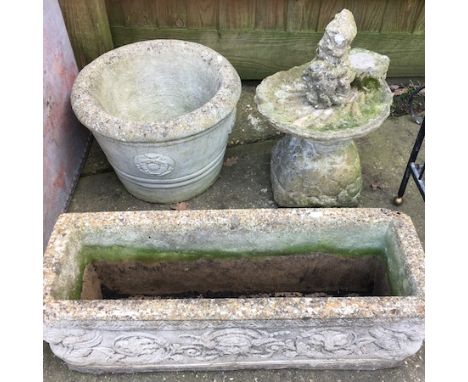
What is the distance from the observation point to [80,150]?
3027mm

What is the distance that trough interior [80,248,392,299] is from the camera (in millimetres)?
2197

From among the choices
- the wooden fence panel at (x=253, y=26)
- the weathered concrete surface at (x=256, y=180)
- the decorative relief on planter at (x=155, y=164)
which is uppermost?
the wooden fence panel at (x=253, y=26)

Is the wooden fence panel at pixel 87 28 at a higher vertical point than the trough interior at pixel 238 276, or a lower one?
higher

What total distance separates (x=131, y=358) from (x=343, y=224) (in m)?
1.13

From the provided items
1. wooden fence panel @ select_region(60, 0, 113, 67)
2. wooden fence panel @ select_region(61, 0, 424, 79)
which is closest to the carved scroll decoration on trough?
wooden fence panel @ select_region(61, 0, 424, 79)

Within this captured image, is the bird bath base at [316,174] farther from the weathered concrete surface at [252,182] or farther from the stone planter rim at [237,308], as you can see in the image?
the stone planter rim at [237,308]

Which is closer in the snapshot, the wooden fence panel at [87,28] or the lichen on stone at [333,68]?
the lichen on stone at [333,68]

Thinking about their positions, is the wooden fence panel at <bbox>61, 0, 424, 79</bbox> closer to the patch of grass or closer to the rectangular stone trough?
the patch of grass

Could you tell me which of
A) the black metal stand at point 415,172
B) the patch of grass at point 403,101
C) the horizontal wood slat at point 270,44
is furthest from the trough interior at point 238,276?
the horizontal wood slat at point 270,44

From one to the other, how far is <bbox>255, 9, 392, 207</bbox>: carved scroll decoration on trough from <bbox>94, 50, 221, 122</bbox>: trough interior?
1.45ft

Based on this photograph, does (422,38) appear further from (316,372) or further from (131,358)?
(131,358)

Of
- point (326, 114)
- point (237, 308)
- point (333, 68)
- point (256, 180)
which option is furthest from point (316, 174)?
point (237, 308)

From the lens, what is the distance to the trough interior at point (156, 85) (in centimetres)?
277

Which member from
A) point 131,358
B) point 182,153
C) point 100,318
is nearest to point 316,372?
point 131,358
